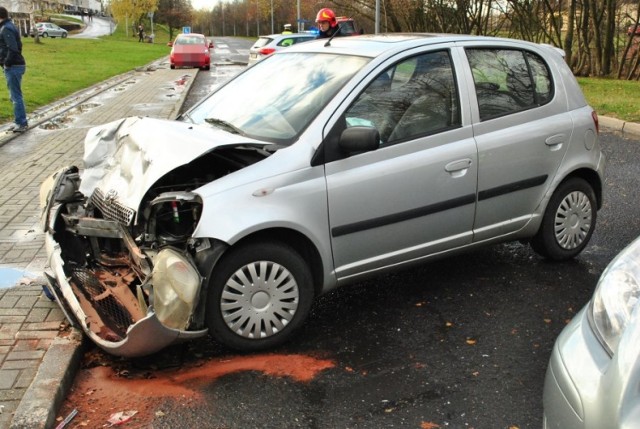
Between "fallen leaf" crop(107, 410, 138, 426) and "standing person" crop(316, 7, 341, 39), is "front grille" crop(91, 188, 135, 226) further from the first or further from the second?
"standing person" crop(316, 7, 341, 39)

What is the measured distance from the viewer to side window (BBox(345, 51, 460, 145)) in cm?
411

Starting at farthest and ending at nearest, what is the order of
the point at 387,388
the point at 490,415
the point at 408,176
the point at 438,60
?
the point at 438,60 < the point at 408,176 < the point at 387,388 < the point at 490,415

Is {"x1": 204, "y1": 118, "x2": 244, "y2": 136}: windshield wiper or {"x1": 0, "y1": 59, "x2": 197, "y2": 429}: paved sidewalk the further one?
{"x1": 204, "y1": 118, "x2": 244, "y2": 136}: windshield wiper

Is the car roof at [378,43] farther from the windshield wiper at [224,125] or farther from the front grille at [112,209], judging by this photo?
the front grille at [112,209]

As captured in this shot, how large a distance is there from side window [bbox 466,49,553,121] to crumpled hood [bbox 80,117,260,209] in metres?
1.75

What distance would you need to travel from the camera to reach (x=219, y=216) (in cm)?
355

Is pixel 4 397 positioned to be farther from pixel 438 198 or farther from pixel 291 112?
A: pixel 438 198

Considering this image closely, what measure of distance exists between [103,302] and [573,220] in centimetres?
353

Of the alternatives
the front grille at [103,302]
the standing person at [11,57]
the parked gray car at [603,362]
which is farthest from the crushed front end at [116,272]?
the standing person at [11,57]

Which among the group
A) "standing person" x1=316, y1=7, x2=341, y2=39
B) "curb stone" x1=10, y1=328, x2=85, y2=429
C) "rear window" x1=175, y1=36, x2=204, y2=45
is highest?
"standing person" x1=316, y1=7, x2=341, y2=39

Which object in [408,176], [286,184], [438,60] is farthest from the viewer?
[438,60]

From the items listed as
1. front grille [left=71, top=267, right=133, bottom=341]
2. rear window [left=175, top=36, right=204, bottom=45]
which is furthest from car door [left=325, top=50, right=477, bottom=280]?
rear window [left=175, top=36, right=204, bottom=45]

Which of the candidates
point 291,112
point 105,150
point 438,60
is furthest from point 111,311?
point 438,60

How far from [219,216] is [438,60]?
196cm
